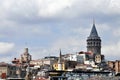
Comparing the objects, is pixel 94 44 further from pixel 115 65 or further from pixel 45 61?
pixel 45 61

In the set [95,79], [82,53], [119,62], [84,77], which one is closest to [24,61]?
[82,53]

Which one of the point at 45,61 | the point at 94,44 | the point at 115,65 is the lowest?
the point at 115,65

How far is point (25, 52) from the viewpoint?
633ft

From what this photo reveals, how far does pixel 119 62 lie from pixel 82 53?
15.4 meters

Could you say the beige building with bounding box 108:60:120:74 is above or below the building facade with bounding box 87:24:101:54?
below

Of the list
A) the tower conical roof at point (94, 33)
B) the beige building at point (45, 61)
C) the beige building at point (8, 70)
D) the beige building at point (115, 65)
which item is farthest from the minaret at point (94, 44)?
the beige building at point (8, 70)

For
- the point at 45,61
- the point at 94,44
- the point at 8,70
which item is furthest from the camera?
the point at 45,61

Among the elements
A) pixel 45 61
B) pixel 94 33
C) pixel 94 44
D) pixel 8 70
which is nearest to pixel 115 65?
pixel 94 44

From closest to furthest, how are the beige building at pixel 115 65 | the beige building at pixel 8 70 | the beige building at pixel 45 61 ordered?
the beige building at pixel 8 70, the beige building at pixel 115 65, the beige building at pixel 45 61

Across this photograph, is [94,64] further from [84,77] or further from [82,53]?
[84,77]

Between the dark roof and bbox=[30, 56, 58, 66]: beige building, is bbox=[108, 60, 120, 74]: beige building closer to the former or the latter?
the dark roof

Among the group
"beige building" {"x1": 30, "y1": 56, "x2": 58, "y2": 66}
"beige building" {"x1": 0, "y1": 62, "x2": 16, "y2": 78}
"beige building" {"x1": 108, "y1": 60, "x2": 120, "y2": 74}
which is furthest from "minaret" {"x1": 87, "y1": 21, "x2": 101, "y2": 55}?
"beige building" {"x1": 0, "y1": 62, "x2": 16, "y2": 78}

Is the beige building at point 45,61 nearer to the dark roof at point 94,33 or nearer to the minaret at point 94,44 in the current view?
the minaret at point 94,44

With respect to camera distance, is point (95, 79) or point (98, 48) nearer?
point (95, 79)
